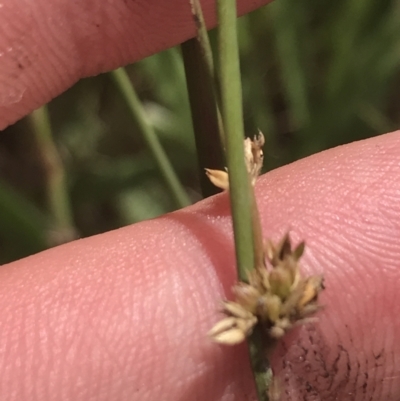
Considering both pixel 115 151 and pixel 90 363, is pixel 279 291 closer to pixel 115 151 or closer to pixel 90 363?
pixel 90 363

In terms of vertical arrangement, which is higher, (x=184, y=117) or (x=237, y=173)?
(x=184, y=117)

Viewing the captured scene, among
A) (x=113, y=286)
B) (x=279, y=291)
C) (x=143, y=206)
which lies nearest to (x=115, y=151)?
(x=143, y=206)

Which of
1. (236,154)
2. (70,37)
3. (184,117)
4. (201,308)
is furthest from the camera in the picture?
(184,117)

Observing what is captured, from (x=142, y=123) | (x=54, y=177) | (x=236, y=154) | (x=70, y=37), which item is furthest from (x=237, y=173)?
(x=54, y=177)

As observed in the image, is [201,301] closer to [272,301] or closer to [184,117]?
[272,301]

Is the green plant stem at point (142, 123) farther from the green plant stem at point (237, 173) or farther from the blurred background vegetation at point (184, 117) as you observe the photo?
the green plant stem at point (237, 173)

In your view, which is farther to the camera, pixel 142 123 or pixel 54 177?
pixel 54 177
